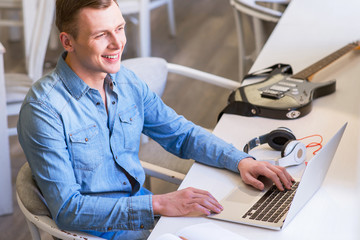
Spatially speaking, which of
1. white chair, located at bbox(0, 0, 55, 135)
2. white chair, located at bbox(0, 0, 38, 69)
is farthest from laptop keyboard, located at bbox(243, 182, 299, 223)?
white chair, located at bbox(0, 0, 38, 69)

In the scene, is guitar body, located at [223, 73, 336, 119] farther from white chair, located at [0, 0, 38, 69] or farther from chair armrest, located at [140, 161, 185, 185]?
white chair, located at [0, 0, 38, 69]

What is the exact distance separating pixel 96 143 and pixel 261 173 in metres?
0.43

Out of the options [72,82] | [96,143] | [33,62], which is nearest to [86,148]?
[96,143]

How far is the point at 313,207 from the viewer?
1360mm

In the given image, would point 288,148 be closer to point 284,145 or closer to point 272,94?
point 284,145

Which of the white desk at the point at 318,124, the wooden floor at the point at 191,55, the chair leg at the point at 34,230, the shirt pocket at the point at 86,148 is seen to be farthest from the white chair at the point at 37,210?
the wooden floor at the point at 191,55

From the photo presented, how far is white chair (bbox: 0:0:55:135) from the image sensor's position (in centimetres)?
252

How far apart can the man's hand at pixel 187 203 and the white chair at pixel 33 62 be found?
52.6 inches

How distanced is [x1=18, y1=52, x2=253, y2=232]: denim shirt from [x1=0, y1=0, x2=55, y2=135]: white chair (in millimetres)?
1045

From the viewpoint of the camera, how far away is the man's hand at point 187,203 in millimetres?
1335

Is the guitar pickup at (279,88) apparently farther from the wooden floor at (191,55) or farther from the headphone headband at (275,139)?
the wooden floor at (191,55)

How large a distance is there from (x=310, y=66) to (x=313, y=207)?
785mm

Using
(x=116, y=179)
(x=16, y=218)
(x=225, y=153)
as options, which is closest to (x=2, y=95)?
(x=16, y=218)

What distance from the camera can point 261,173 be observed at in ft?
4.85
